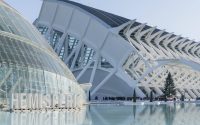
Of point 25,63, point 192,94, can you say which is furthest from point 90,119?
point 192,94

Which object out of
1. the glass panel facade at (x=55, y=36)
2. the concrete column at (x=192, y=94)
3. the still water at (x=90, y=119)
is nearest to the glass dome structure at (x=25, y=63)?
the still water at (x=90, y=119)

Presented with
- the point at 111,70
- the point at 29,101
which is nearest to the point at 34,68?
the point at 29,101

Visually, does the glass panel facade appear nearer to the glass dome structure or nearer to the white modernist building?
Answer: the white modernist building

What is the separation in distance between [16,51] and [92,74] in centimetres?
3514

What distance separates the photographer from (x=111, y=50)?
6919 cm

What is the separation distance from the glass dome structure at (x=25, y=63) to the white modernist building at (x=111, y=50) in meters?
27.9

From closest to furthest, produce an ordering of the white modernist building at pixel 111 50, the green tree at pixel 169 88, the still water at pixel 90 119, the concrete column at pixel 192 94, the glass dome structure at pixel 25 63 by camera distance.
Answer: the still water at pixel 90 119 → the glass dome structure at pixel 25 63 → the white modernist building at pixel 111 50 → the green tree at pixel 169 88 → the concrete column at pixel 192 94

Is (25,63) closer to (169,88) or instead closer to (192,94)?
(169,88)

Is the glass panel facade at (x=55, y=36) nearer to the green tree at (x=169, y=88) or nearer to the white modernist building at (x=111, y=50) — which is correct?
the white modernist building at (x=111, y=50)

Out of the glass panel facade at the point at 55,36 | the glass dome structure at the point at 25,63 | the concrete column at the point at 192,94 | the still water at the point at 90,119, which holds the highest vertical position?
the glass panel facade at the point at 55,36

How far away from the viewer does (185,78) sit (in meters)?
85.3

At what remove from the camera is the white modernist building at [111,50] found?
219ft

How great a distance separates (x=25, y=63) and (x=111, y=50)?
120 ft

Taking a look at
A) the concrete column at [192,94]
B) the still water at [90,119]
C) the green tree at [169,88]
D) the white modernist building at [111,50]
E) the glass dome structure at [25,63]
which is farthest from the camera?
the concrete column at [192,94]
